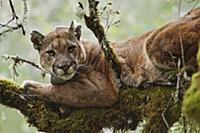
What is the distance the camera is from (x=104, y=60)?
5.26 m

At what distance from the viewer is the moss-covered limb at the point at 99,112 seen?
431 cm

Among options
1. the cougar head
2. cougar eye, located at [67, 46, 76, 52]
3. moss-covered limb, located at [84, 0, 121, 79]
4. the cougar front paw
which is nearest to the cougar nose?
the cougar head

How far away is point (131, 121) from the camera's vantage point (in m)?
4.64

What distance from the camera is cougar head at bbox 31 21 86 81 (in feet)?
16.8

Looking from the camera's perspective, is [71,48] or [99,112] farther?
[71,48]

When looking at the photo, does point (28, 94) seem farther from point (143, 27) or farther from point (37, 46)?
point (143, 27)

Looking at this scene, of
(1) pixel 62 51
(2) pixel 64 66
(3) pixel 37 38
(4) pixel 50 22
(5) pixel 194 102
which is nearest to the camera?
(5) pixel 194 102

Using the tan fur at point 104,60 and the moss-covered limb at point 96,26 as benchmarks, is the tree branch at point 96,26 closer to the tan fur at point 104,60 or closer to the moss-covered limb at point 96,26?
the moss-covered limb at point 96,26

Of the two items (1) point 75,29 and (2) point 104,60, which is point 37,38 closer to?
(1) point 75,29

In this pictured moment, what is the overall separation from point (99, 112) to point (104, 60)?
0.66m

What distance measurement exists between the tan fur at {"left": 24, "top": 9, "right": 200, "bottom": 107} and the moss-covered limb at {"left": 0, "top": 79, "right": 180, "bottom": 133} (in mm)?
128

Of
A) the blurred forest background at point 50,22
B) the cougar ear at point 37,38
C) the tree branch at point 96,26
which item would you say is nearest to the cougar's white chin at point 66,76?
the cougar ear at point 37,38

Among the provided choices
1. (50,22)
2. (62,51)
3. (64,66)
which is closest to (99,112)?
(64,66)

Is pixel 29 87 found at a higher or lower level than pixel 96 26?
lower
